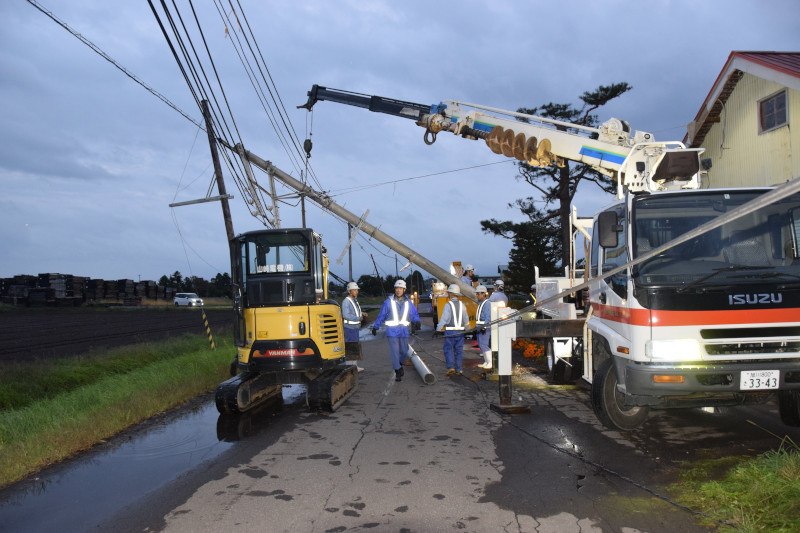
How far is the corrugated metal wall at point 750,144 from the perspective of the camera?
14203 mm

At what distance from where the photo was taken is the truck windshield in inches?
Result: 240

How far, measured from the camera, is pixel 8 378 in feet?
37.0

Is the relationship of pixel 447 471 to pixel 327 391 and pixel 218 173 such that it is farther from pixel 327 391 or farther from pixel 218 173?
pixel 218 173

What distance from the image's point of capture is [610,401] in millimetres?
6883

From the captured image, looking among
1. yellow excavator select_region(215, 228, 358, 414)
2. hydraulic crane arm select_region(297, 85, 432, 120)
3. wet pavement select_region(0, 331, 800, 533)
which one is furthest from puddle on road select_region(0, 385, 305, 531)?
hydraulic crane arm select_region(297, 85, 432, 120)

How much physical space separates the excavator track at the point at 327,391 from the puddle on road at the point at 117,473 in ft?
2.52

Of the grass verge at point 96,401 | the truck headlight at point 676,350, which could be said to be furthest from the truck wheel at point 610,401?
the grass verge at point 96,401

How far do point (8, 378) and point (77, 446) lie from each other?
17.7 ft

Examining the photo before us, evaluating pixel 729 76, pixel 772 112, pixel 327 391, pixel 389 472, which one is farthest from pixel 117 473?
pixel 729 76

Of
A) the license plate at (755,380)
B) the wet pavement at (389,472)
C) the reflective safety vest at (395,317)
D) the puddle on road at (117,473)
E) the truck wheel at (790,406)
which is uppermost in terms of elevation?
the reflective safety vest at (395,317)

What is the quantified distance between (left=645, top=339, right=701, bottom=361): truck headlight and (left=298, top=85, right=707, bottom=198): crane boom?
367cm

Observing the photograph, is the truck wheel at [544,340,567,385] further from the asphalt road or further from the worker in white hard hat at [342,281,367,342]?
the worker in white hard hat at [342,281,367,342]

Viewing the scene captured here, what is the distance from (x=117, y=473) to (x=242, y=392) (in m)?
2.65

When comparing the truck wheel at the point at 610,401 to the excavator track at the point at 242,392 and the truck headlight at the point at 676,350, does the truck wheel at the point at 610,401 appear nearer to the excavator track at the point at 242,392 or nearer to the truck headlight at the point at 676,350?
the truck headlight at the point at 676,350
